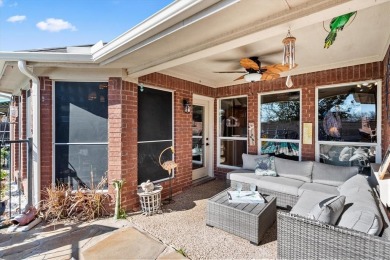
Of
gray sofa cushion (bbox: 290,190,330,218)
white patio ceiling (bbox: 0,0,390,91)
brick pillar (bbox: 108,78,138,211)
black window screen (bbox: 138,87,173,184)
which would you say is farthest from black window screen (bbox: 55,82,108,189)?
gray sofa cushion (bbox: 290,190,330,218)

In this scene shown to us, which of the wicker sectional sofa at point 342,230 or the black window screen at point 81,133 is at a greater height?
the black window screen at point 81,133

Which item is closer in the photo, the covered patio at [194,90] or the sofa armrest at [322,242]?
the sofa armrest at [322,242]

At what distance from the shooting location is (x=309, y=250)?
193cm

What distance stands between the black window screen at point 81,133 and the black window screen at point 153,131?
643mm

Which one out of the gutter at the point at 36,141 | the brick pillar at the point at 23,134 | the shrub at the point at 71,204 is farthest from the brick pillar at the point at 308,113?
the brick pillar at the point at 23,134

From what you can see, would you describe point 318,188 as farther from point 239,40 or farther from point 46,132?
point 46,132

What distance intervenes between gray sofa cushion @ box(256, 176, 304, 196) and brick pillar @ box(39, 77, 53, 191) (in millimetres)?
3663

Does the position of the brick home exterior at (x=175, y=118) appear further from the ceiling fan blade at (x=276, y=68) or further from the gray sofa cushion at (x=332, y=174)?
the ceiling fan blade at (x=276, y=68)

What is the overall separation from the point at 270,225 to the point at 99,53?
3.49 m

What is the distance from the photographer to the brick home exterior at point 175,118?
10.8 feet

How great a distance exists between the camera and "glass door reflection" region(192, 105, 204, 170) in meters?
5.45

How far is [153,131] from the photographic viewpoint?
4059mm

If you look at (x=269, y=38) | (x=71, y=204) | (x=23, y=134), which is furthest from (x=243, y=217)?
(x=23, y=134)

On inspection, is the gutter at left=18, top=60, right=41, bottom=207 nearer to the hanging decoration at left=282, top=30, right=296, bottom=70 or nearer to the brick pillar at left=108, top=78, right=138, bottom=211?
the brick pillar at left=108, top=78, right=138, bottom=211
